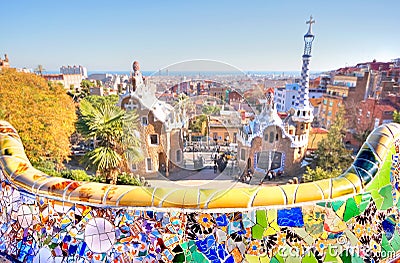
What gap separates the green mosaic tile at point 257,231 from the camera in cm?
259

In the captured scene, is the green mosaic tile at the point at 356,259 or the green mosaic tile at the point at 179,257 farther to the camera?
the green mosaic tile at the point at 356,259

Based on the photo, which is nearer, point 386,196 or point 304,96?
point 386,196

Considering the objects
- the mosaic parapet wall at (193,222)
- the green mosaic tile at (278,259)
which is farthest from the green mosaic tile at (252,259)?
the green mosaic tile at (278,259)

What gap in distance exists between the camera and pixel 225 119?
4.37 m

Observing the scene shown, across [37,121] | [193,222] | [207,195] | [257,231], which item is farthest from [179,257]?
[37,121]

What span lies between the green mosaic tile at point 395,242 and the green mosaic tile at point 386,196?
376mm

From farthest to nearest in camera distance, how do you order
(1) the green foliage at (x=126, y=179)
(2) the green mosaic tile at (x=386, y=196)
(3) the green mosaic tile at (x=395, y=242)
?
(1) the green foliage at (x=126, y=179) → (3) the green mosaic tile at (x=395, y=242) → (2) the green mosaic tile at (x=386, y=196)

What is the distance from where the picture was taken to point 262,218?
257 cm

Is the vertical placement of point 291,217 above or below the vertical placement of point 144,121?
below

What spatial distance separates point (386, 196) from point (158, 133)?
4061mm

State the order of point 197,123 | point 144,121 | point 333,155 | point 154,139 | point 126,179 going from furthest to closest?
point 333,155
point 126,179
point 154,139
point 144,121
point 197,123

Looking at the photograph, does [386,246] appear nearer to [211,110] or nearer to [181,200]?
[181,200]

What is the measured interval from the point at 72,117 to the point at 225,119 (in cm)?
992

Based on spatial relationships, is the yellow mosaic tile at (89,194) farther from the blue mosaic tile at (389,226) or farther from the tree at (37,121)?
the tree at (37,121)
